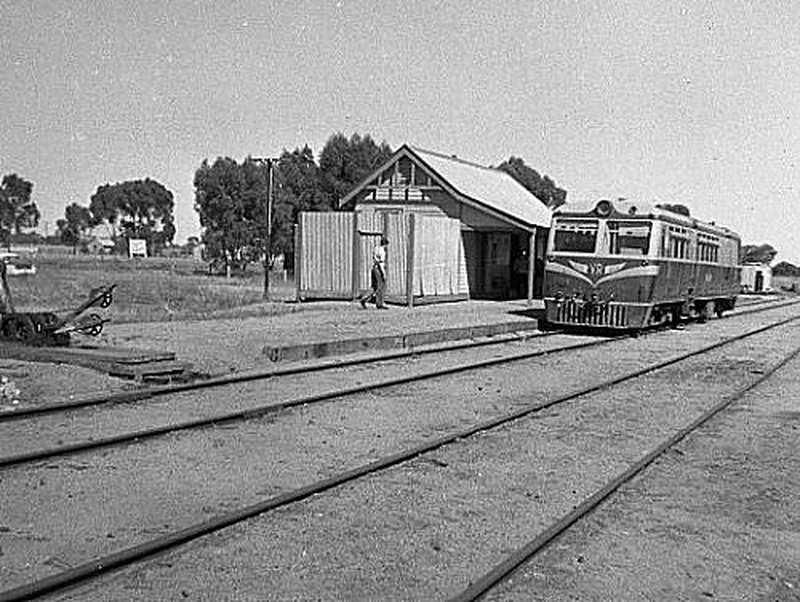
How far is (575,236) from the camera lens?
2277cm

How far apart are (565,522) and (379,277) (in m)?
20.1

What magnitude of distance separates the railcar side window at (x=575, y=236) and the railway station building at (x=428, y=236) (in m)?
5.62

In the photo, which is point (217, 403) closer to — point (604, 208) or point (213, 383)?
→ point (213, 383)

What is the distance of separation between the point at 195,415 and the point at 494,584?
18.4 ft

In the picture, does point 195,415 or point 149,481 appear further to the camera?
point 195,415

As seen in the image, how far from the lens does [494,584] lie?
511 cm

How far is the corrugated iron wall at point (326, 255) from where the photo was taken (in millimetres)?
28266

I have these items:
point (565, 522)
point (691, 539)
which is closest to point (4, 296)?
point (565, 522)

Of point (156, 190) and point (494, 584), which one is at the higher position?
point (156, 190)

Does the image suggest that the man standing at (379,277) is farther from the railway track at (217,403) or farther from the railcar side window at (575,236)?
the railway track at (217,403)

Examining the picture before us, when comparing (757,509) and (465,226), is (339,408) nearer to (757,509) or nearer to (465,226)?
(757,509)

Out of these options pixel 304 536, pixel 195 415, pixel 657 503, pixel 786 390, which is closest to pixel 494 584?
pixel 304 536

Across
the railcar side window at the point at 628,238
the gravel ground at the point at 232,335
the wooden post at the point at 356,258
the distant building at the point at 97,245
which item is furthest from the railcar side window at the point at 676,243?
the distant building at the point at 97,245

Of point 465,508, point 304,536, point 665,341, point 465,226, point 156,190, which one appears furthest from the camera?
point 156,190
